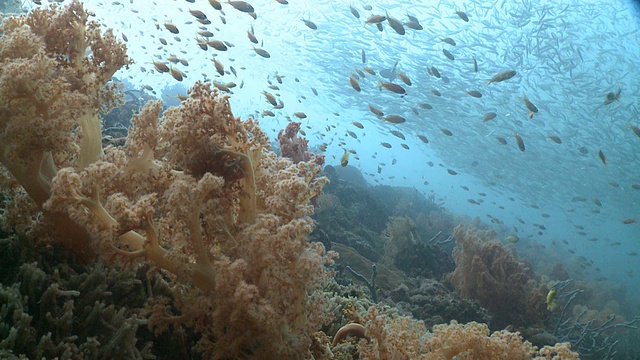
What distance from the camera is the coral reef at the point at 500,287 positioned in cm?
809

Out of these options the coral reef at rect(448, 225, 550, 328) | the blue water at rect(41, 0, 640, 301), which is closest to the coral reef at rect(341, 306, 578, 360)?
the coral reef at rect(448, 225, 550, 328)

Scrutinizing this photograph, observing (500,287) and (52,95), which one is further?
(500,287)

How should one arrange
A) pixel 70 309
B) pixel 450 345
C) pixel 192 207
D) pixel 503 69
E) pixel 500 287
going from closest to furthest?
pixel 70 309
pixel 192 207
pixel 450 345
pixel 500 287
pixel 503 69

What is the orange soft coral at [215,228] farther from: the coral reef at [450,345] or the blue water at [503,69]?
the blue water at [503,69]

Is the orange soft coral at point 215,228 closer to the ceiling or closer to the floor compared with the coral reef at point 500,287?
closer to the ceiling

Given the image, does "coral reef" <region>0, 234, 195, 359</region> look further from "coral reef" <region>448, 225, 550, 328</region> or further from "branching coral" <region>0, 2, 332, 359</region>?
"coral reef" <region>448, 225, 550, 328</region>

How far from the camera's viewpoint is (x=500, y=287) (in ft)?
27.0

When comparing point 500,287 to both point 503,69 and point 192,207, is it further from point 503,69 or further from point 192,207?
point 503,69

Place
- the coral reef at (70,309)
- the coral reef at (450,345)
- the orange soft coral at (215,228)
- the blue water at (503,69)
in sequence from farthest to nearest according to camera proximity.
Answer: the blue water at (503,69) → the coral reef at (450,345) → the orange soft coral at (215,228) → the coral reef at (70,309)

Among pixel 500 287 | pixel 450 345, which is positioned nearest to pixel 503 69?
pixel 500 287

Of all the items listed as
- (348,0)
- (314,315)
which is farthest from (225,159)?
(348,0)

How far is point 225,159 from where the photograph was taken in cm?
239

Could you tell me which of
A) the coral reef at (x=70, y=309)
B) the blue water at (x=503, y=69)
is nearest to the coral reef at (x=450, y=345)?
the coral reef at (x=70, y=309)

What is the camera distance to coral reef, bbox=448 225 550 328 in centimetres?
809
